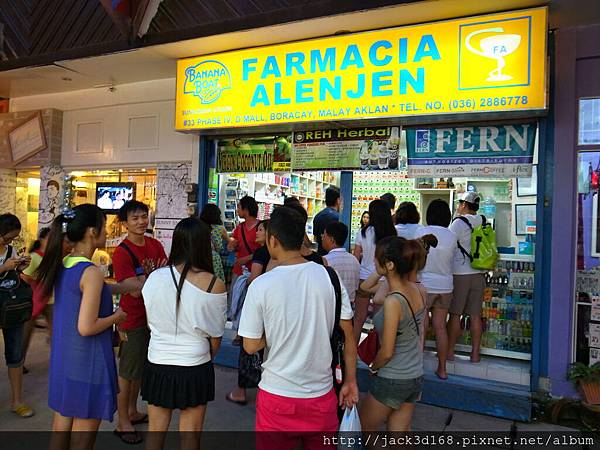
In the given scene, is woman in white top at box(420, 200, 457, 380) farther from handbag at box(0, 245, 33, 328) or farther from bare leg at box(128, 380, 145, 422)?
handbag at box(0, 245, 33, 328)

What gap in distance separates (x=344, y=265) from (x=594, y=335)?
257cm

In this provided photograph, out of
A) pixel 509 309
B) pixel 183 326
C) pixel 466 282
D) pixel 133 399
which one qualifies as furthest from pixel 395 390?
pixel 509 309

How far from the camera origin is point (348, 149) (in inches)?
221

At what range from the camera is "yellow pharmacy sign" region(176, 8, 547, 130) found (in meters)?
4.36

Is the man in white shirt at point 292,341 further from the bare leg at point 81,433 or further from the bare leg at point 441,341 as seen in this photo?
the bare leg at point 441,341

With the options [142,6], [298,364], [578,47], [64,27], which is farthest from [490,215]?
[64,27]

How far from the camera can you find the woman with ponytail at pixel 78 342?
2.70 meters

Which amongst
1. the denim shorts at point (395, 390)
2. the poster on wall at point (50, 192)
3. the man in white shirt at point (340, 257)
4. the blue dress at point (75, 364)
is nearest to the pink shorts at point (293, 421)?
the denim shorts at point (395, 390)

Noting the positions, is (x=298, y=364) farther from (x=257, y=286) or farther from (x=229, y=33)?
(x=229, y=33)

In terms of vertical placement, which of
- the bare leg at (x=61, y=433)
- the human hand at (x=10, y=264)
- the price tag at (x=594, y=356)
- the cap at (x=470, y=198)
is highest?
the cap at (x=470, y=198)

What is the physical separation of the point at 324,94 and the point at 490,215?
2.40m

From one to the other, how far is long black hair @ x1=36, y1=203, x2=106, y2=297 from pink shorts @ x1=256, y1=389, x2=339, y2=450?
1476mm

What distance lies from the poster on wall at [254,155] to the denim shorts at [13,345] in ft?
10.9

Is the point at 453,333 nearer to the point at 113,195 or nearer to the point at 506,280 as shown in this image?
the point at 506,280
